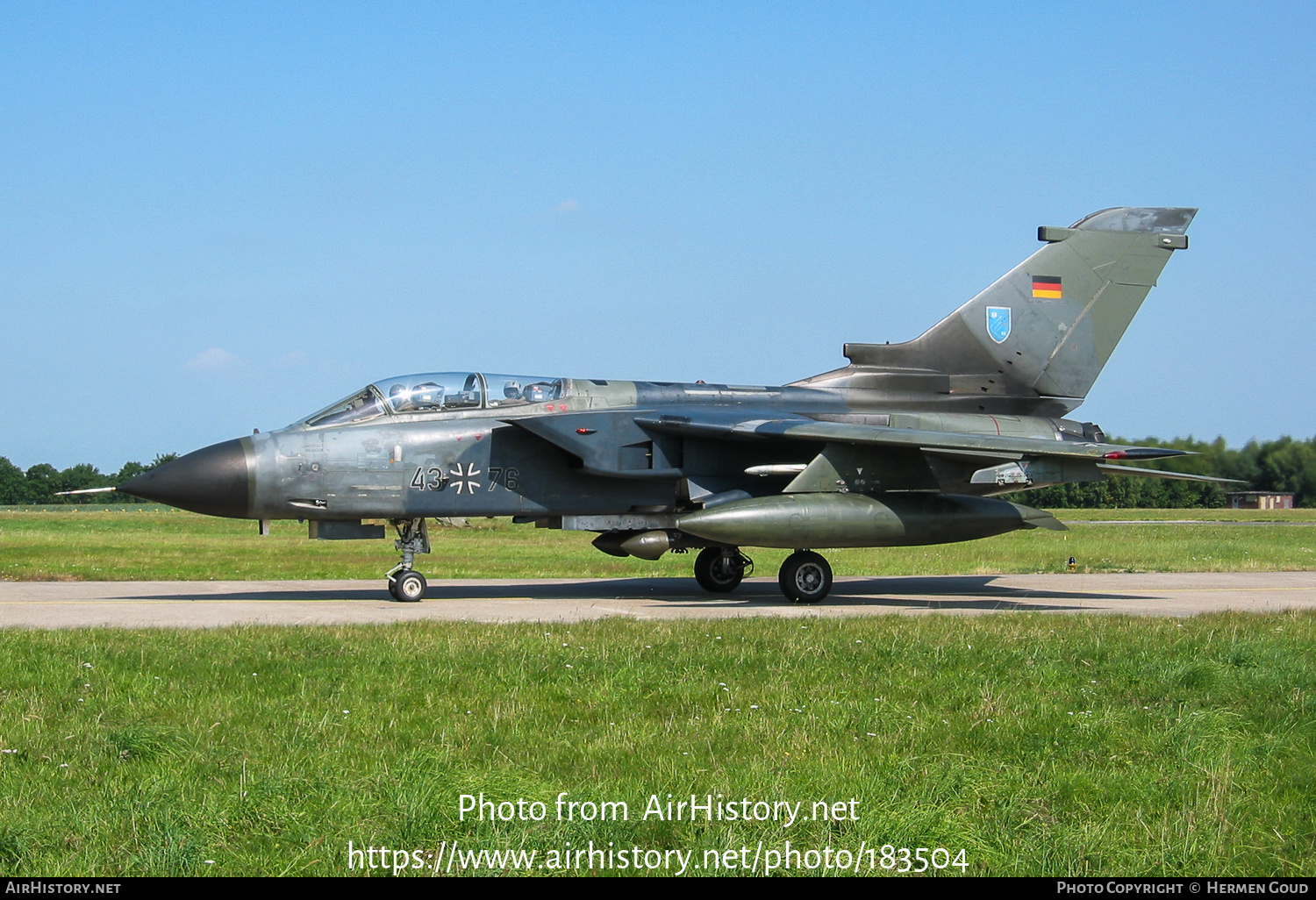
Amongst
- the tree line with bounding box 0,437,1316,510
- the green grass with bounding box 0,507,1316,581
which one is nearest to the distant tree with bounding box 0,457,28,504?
the tree line with bounding box 0,437,1316,510

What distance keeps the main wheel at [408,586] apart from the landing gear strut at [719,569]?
4263 mm

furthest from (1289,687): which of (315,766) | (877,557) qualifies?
(877,557)

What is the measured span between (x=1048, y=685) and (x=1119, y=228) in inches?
470

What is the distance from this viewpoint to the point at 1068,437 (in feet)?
56.9

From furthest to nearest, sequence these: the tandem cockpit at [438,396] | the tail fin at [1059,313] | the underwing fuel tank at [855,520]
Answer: the tail fin at [1059,313] < the tandem cockpit at [438,396] < the underwing fuel tank at [855,520]

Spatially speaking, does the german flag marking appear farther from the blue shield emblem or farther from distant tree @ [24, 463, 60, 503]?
distant tree @ [24, 463, 60, 503]

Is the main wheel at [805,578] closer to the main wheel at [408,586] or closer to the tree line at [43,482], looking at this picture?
the main wheel at [408,586]

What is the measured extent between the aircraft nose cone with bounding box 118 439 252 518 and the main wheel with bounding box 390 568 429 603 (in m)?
2.16

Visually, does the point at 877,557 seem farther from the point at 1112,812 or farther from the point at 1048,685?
the point at 1112,812

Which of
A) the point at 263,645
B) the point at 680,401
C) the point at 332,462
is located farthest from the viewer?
the point at 680,401

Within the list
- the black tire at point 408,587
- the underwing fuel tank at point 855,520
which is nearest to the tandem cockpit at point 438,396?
the black tire at point 408,587

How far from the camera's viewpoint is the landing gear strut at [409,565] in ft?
48.3

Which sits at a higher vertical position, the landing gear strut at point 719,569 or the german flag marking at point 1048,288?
the german flag marking at point 1048,288

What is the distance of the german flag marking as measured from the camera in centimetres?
1761
